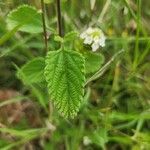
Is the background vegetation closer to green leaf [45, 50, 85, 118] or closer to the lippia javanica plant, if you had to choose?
the lippia javanica plant

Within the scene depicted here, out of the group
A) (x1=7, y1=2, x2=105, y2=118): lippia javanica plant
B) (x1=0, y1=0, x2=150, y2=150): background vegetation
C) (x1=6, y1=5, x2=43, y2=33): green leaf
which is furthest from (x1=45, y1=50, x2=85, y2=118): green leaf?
(x1=0, y1=0, x2=150, y2=150): background vegetation

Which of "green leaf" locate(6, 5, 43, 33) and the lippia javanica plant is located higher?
"green leaf" locate(6, 5, 43, 33)

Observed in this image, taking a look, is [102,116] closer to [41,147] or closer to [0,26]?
[41,147]

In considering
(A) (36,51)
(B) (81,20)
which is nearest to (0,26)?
(A) (36,51)

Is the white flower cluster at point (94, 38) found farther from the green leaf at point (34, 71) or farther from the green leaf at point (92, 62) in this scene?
the green leaf at point (34, 71)

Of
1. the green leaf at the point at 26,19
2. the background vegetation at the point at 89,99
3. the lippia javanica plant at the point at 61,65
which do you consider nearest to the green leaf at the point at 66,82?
the lippia javanica plant at the point at 61,65

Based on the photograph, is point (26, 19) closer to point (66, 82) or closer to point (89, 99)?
point (66, 82)

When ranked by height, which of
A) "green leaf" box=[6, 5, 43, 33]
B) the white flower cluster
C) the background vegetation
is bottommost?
the background vegetation
